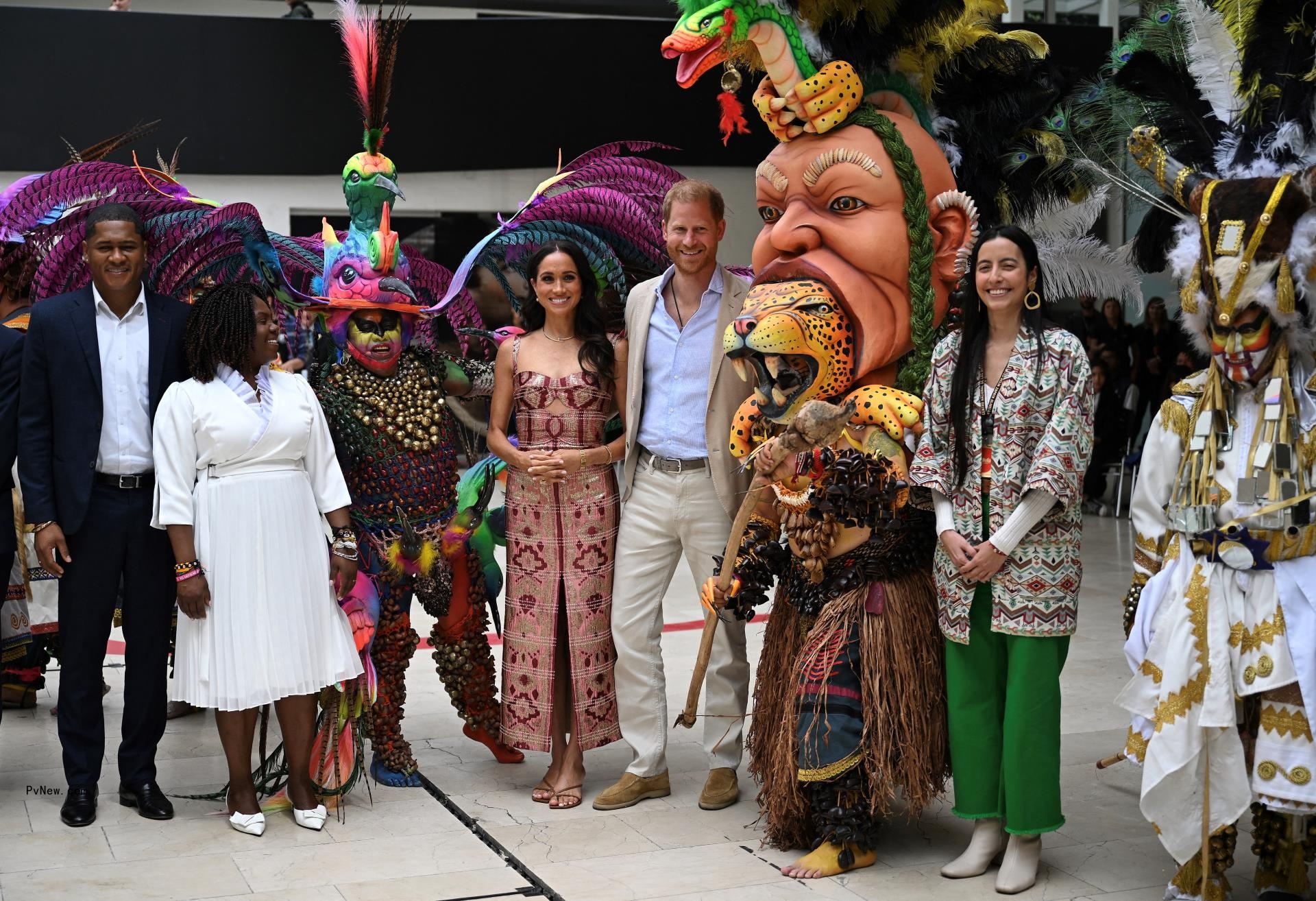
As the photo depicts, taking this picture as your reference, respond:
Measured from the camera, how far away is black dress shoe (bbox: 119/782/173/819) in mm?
4414

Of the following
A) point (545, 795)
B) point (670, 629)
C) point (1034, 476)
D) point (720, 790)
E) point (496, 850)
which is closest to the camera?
point (1034, 476)

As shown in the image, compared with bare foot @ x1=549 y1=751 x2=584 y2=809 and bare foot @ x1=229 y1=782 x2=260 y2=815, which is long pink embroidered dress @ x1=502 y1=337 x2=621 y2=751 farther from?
bare foot @ x1=229 y1=782 x2=260 y2=815

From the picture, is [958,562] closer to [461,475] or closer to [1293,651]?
[1293,651]

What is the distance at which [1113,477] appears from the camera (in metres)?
11.8

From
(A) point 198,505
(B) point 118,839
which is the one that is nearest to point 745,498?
(A) point 198,505

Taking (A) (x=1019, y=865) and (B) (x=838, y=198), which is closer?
(A) (x=1019, y=865)

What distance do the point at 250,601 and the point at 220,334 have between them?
793 mm

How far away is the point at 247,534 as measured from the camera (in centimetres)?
415

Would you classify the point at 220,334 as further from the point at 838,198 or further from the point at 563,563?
the point at 838,198

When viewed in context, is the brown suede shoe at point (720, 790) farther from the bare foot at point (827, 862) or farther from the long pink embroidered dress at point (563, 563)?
the bare foot at point (827, 862)

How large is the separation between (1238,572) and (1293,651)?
22cm

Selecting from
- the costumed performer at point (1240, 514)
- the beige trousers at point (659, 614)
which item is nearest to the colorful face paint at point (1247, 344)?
the costumed performer at point (1240, 514)

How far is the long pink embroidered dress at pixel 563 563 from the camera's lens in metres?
4.52

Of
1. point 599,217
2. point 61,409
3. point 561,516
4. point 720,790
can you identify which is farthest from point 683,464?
point 61,409
